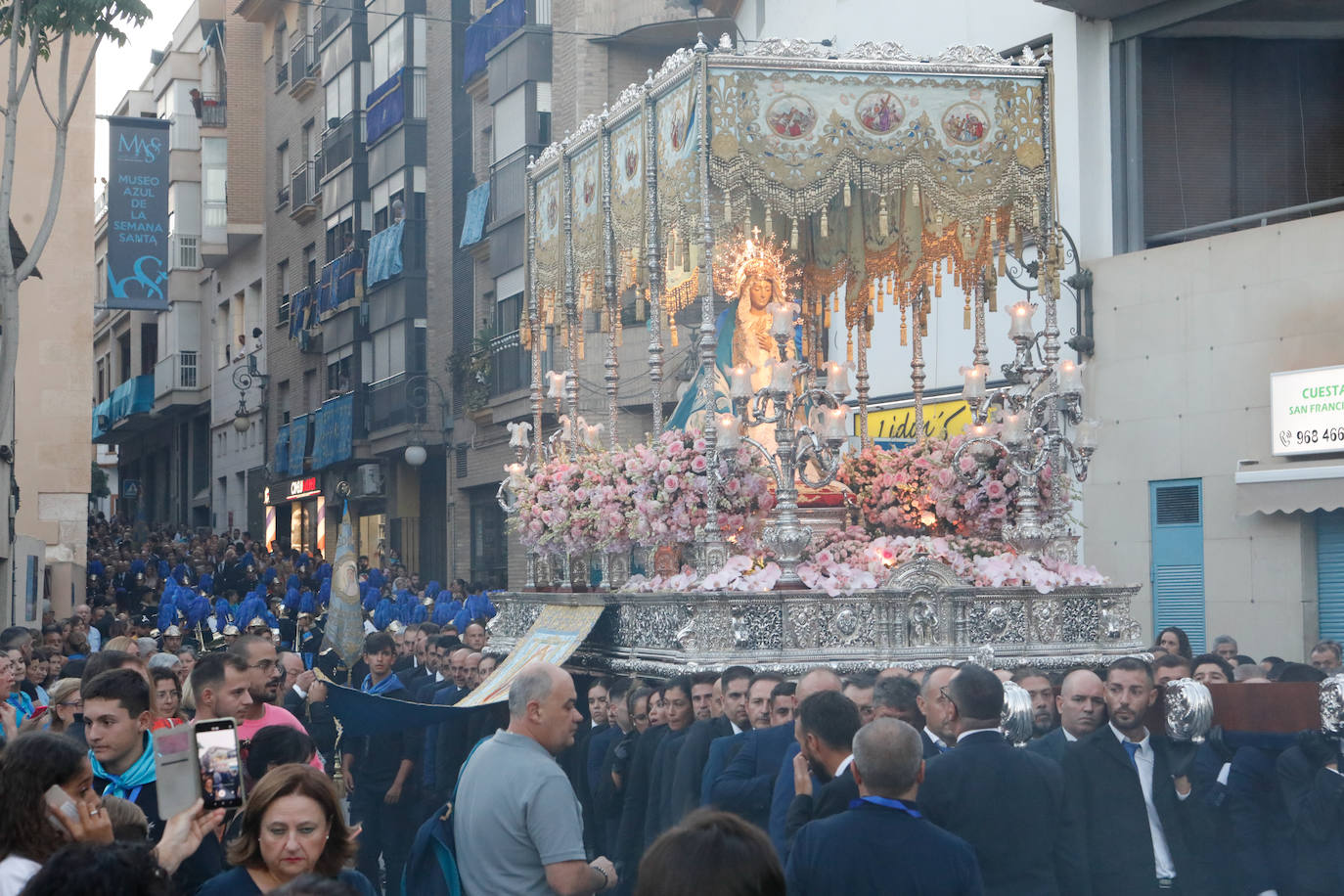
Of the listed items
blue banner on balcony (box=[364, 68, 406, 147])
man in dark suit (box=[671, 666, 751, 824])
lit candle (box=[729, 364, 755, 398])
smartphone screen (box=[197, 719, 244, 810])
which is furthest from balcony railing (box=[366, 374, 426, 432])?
smartphone screen (box=[197, 719, 244, 810])

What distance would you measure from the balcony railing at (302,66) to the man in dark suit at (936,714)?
130 feet

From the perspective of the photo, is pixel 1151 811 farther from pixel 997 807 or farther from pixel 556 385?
pixel 556 385

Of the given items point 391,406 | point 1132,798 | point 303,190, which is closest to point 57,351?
point 391,406

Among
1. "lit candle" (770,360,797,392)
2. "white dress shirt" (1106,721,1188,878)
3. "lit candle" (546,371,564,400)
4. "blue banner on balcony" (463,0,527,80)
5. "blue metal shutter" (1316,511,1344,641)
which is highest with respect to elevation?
"blue banner on balcony" (463,0,527,80)

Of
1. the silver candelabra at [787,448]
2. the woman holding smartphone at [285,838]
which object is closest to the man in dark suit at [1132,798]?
the woman holding smartphone at [285,838]

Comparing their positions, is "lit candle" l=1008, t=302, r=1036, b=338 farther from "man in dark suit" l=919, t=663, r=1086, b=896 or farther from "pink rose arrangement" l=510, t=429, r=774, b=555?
"man in dark suit" l=919, t=663, r=1086, b=896

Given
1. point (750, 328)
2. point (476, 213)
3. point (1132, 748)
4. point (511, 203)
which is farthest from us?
point (476, 213)

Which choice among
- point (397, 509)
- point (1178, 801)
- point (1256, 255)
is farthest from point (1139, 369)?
point (397, 509)

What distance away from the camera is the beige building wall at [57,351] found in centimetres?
2953

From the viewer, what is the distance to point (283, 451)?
45094mm

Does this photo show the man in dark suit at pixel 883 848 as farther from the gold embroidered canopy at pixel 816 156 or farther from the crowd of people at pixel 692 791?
the gold embroidered canopy at pixel 816 156

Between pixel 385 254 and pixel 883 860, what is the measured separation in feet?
111

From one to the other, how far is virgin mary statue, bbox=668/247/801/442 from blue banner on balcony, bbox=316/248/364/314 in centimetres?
2690

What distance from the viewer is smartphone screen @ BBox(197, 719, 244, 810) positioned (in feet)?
15.7
